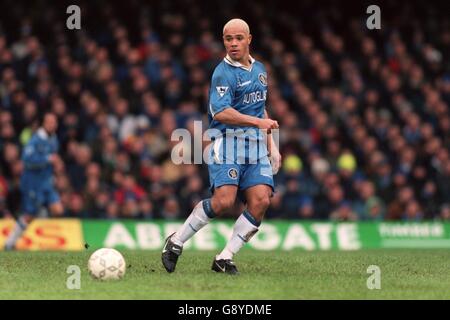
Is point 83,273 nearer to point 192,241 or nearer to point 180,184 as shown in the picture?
point 192,241

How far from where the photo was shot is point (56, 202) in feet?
62.2

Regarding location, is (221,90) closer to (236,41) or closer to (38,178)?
(236,41)

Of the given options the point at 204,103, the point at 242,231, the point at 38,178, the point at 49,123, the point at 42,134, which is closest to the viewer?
the point at 242,231

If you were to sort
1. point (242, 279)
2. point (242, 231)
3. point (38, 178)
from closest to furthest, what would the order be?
point (242, 279) → point (242, 231) → point (38, 178)

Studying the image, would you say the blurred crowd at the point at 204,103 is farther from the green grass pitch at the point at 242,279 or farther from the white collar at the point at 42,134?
the green grass pitch at the point at 242,279

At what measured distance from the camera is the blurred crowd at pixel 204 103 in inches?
834

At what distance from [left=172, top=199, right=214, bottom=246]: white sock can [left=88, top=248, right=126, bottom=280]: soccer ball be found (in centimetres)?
79

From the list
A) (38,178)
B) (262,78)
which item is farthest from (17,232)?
(262,78)

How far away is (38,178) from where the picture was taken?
19.0 m

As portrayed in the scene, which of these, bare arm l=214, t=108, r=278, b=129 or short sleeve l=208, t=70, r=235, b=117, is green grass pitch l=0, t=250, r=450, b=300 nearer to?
bare arm l=214, t=108, r=278, b=129

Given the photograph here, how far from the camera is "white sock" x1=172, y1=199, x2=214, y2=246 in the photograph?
1112 centimetres

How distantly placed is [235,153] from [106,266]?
1856 millimetres

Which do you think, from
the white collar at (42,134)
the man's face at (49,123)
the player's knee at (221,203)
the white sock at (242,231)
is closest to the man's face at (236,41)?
the player's knee at (221,203)

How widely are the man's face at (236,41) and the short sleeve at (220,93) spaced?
11.0 inches
